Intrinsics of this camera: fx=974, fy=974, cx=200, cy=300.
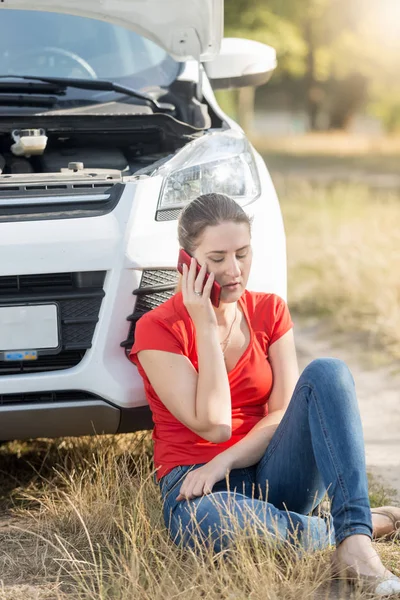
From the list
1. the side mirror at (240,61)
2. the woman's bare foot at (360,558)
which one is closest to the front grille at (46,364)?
the woman's bare foot at (360,558)

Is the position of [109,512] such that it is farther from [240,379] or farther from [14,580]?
[240,379]

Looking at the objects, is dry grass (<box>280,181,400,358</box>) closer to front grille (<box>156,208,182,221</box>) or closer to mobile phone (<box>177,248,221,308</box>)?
front grille (<box>156,208,182,221</box>)

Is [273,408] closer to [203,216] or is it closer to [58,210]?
[203,216]

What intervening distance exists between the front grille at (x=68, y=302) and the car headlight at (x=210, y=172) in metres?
0.40

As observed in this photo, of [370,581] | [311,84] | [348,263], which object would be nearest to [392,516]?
[370,581]

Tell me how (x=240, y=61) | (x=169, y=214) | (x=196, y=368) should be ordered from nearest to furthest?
1. (x=196, y=368)
2. (x=169, y=214)
3. (x=240, y=61)

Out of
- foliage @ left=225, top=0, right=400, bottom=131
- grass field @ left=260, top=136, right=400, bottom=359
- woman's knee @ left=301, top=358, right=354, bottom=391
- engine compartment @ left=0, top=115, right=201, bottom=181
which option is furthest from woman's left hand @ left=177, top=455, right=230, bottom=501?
foliage @ left=225, top=0, right=400, bottom=131

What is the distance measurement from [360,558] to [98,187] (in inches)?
57.4

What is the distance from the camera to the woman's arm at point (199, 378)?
2.84m

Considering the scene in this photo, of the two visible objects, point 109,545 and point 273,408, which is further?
point 273,408

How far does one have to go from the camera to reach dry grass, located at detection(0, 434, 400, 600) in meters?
2.57

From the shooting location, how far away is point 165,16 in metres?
4.04

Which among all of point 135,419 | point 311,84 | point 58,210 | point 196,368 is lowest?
point 311,84

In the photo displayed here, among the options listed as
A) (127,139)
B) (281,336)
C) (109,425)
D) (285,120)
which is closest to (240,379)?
(281,336)
